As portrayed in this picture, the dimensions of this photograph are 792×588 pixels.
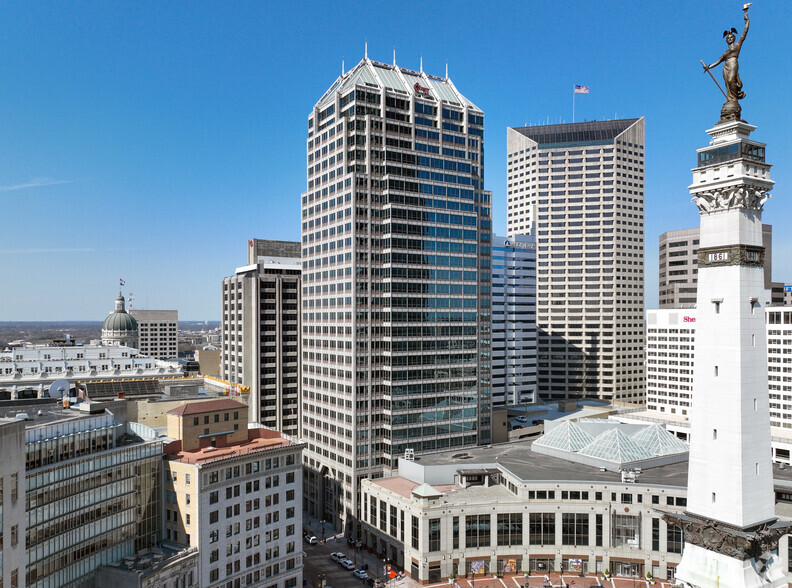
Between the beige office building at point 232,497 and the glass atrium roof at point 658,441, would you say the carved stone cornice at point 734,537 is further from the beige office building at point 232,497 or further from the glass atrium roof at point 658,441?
the glass atrium roof at point 658,441

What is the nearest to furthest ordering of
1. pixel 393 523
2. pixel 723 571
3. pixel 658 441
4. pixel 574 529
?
pixel 723 571
pixel 574 529
pixel 393 523
pixel 658 441

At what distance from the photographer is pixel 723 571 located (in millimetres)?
53031

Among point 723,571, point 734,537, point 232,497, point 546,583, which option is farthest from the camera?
point 546,583

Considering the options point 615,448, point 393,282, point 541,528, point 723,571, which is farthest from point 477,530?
point 723,571

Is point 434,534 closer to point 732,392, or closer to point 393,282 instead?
point 393,282

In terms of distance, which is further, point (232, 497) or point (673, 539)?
point (673, 539)

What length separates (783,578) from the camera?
55562mm

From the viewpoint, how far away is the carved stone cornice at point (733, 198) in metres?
54.8

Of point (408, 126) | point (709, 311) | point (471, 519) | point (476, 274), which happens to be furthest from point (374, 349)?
point (709, 311)

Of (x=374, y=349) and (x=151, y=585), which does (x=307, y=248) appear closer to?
(x=374, y=349)

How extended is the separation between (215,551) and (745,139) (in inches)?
3402

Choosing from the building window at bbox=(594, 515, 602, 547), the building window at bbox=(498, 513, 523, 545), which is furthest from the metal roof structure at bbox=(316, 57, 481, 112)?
the building window at bbox=(594, 515, 602, 547)

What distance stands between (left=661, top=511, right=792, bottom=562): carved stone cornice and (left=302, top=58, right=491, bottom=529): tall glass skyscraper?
81.6 meters

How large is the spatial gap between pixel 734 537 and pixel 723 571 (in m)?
3.29
